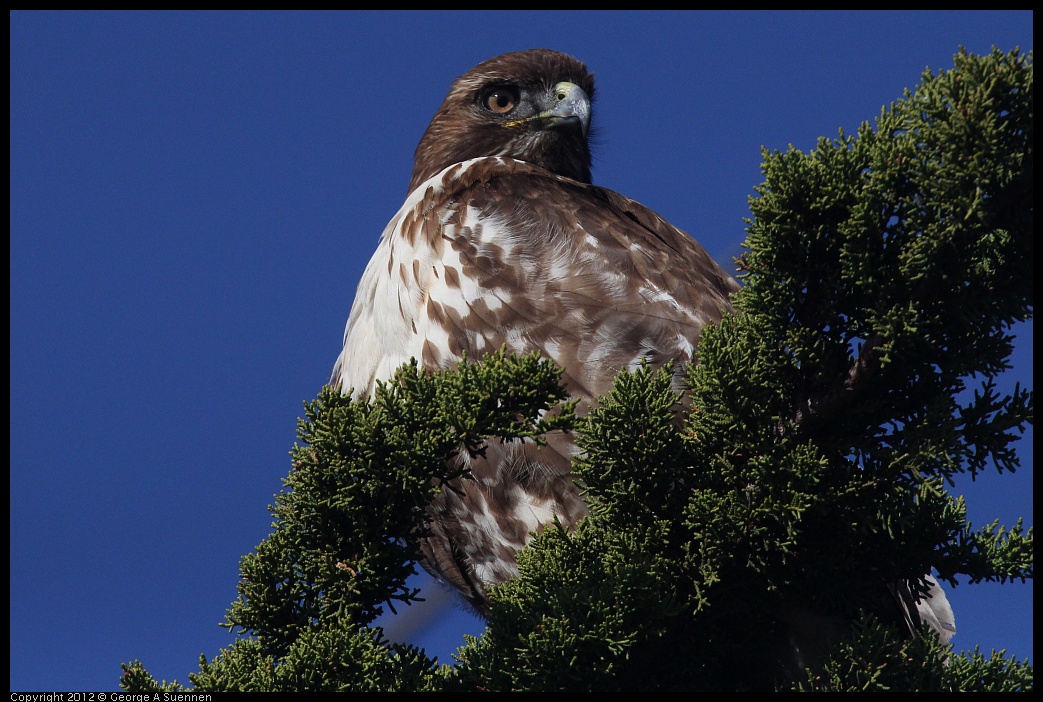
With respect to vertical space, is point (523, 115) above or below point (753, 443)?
above

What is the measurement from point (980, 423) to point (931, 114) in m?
0.72

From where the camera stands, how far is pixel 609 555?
2420 millimetres

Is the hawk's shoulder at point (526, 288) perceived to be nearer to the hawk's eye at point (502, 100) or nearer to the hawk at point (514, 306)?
the hawk at point (514, 306)

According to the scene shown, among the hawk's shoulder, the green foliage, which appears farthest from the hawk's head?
the green foliage

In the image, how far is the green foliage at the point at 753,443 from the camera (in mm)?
2227

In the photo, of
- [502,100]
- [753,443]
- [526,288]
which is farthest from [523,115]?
[753,443]

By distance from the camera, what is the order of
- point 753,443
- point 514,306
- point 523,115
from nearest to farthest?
1. point 753,443
2. point 514,306
3. point 523,115

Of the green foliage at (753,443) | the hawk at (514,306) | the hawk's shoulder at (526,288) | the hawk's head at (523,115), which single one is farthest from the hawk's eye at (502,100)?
the green foliage at (753,443)

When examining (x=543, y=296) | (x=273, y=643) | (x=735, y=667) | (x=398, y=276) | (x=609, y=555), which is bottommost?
(x=735, y=667)

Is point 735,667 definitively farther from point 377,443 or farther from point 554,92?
point 554,92

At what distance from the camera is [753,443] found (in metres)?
2.37

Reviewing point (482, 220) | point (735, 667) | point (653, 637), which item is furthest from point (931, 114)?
point (482, 220)

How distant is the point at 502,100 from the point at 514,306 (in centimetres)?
208

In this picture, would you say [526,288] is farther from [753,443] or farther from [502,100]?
[502,100]
